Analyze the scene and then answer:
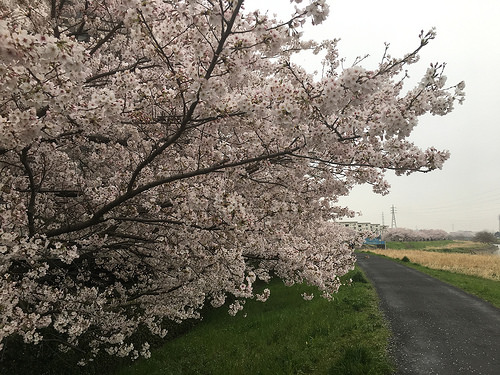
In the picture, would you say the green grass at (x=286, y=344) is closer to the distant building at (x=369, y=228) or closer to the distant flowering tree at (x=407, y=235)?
the distant building at (x=369, y=228)

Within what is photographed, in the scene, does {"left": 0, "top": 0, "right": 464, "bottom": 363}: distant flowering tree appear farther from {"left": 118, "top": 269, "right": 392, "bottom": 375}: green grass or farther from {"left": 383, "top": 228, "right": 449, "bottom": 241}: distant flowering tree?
{"left": 383, "top": 228, "right": 449, "bottom": 241}: distant flowering tree

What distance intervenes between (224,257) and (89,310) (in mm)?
3045

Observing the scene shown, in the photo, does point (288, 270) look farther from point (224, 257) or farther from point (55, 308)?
point (55, 308)

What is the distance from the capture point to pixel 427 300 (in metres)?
14.8

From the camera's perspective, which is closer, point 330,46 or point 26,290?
point 26,290

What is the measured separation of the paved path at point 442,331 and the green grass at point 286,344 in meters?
0.56

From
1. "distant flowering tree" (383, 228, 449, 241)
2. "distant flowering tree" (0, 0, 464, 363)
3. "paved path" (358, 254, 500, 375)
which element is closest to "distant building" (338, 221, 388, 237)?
"distant flowering tree" (383, 228, 449, 241)

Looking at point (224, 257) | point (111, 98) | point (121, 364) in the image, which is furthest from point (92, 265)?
point (111, 98)

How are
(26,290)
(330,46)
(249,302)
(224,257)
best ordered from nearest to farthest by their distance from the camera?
(26,290), (224,257), (330,46), (249,302)

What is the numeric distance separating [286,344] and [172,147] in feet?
22.4

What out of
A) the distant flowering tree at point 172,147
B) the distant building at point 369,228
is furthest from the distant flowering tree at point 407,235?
the distant flowering tree at point 172,147

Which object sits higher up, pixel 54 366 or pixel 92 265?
pixel 92 265

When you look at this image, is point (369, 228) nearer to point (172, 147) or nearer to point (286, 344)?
point (286, 344)

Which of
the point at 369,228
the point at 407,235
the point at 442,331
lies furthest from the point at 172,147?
the point at 407,235
